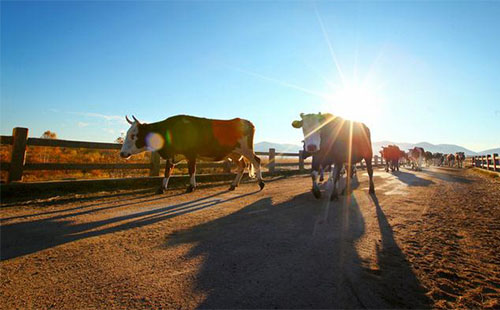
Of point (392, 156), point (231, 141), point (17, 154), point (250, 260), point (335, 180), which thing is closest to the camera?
point (250, 260)

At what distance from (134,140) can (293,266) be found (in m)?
5.17

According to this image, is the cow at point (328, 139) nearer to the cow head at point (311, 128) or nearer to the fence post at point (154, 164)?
the cow head at point (311, 128)

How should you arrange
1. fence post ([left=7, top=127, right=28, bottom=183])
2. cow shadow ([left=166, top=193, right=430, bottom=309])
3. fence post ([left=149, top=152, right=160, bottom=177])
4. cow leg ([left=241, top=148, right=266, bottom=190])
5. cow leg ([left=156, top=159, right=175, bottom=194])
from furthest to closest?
fence post ([left=149, top=152, right=160, bottom=177]) < cow leg ([left=241, top=148, right=266, bottom=190]) < cow leg ([left=156, top=159, right=175, bottom=194]) < fence post ([left=7, top=127, right=28, bottom=183]) < cow shadow ([left=166, top=193, right=430, bottom=309])

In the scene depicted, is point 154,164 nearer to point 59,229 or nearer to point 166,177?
point 166,177

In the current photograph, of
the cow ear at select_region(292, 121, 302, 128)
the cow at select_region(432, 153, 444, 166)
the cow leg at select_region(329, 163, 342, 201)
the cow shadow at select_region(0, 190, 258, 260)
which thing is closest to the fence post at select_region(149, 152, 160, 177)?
the cow shadow at select_region(0, 190, 258, 260)

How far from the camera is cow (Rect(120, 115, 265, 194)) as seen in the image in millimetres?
5871

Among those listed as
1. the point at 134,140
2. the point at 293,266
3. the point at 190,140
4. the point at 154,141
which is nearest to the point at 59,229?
the point at 293,266

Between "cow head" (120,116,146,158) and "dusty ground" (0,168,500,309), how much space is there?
91.6 inches

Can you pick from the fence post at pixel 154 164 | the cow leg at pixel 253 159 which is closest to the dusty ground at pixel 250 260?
the cow leg at pixel 253 159

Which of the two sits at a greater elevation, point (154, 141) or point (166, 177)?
point (154, 141)

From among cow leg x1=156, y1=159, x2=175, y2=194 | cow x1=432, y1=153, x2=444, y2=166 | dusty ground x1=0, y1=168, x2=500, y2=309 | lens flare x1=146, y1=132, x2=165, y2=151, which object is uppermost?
cow x1=432, y1=153, x2=444, y2=166

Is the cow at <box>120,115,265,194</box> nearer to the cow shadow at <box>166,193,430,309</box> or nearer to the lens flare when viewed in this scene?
the lens flare

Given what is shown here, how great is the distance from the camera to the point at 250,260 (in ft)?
6.34

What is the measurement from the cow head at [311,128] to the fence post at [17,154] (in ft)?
20.6
